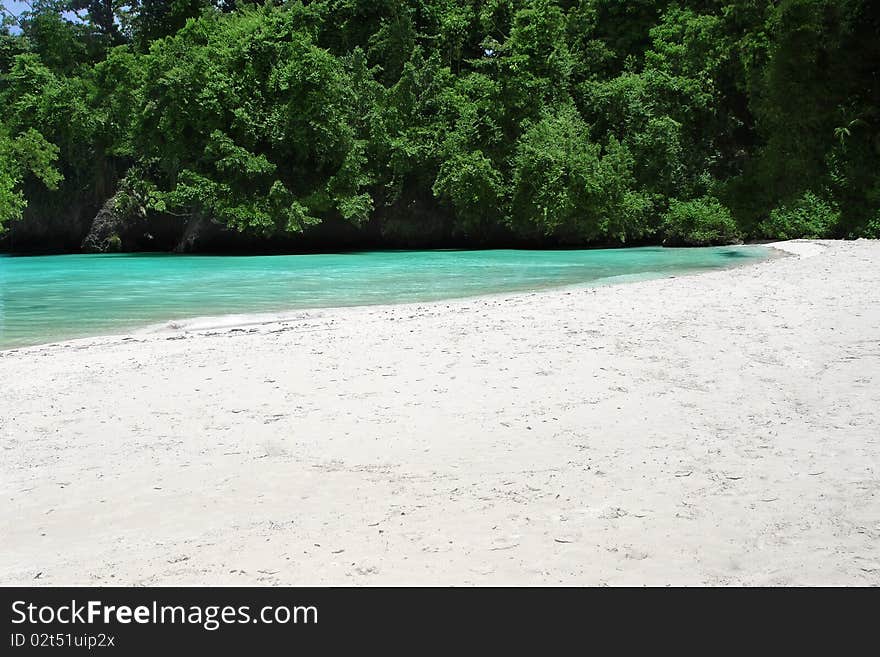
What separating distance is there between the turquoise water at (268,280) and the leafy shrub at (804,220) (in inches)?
142

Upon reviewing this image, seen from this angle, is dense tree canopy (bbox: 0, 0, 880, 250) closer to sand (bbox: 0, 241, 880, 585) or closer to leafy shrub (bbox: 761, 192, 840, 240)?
leafy shrub (bbox: 761, 192, 840, 240)

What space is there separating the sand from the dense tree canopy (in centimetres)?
2139

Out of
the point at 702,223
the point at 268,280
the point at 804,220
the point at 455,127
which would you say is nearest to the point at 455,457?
the point at 268,280

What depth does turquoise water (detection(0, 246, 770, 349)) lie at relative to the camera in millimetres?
11972

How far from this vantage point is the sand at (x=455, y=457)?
305 cm

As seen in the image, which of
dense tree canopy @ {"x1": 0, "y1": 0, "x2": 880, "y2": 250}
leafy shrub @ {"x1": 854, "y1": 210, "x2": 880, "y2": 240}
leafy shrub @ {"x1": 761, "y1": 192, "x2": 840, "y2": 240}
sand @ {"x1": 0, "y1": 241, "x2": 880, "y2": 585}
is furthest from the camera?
dense tree canopy @ {"x1": 0, "y1": 0, "x2": 880, "y2": 250}

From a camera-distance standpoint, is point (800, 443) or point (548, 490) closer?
point (548, 490)

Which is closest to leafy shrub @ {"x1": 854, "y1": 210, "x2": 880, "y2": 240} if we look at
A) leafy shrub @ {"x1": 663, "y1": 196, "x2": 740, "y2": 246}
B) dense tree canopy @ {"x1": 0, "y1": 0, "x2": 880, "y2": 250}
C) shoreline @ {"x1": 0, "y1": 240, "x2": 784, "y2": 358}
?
dense tree canopy @ {"x1": 0, "y1": 0, "x2": 880, "y2": 250}

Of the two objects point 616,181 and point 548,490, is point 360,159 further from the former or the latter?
point 548,490

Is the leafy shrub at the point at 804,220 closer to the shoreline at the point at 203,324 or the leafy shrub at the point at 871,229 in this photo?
the leafy shrub at the point at 871,229

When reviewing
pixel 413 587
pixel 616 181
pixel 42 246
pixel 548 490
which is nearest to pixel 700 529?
pixel 548 490

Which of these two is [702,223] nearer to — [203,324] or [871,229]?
[871,229]
